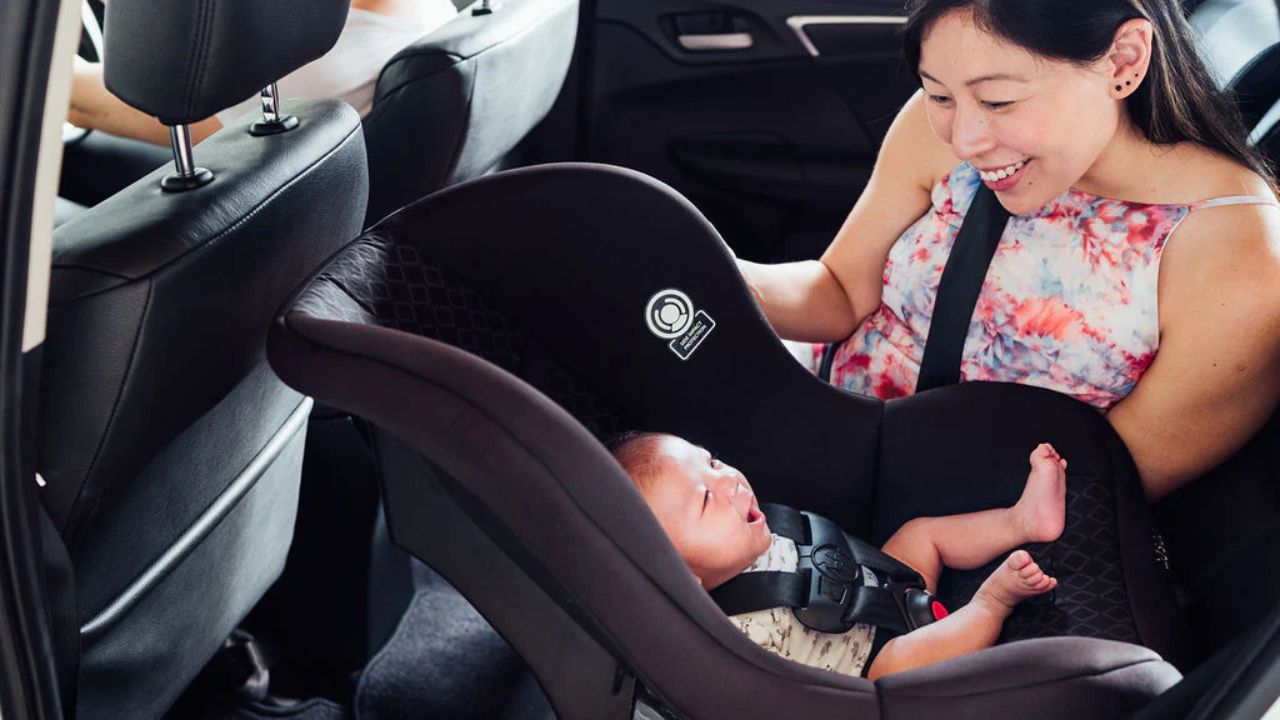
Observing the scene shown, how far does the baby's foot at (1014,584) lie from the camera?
1.25 meters

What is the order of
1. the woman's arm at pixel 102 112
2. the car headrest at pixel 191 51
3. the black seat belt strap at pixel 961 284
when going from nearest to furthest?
the car headrest at pixel 191 51
the black seat belt strap at pixel 961 284
the woman's arm at pixel 102 112

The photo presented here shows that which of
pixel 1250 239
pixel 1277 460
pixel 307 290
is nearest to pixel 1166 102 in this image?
pixel 1250 239

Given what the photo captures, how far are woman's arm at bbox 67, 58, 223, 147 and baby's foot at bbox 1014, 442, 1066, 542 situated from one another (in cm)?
140

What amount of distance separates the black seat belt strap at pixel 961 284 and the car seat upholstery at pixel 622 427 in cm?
7

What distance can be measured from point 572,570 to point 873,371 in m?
0.76

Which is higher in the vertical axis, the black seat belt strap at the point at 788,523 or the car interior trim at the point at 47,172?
the car interior trim at the point at 47,172

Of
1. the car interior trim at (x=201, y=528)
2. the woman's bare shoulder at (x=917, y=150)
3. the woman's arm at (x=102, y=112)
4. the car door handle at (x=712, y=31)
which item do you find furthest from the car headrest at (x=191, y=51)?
the car door handle at (x=712, y=31)

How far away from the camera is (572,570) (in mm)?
938

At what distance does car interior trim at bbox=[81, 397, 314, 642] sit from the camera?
1220 millimetres

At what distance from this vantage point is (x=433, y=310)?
4.03ft

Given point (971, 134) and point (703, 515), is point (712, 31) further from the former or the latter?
point (703, 515)

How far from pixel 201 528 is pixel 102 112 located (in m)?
0.96

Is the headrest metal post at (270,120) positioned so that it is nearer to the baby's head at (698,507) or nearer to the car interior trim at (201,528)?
the car interior trim at (201,528)

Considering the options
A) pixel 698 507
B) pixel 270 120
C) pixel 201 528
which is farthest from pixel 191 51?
pixel 698 507
